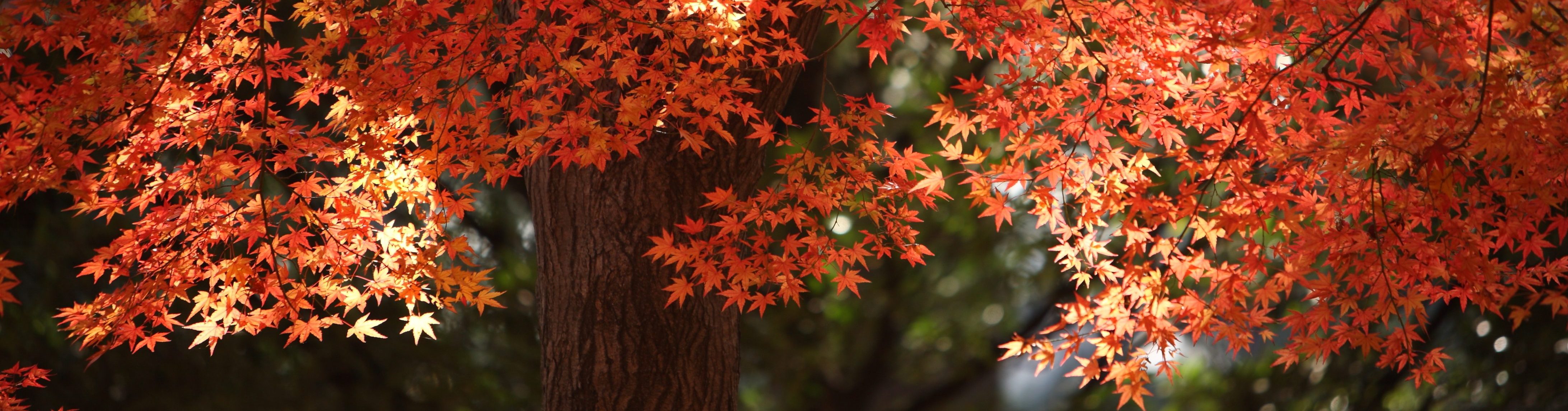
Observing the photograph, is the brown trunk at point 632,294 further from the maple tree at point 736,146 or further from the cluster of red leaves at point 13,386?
the cluster of red leaves at point 13,386

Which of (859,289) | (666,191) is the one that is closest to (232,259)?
(666,191)

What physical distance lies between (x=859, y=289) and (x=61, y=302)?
404cm

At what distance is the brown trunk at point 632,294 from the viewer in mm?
2949

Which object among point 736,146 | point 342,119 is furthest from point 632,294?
point 342,119

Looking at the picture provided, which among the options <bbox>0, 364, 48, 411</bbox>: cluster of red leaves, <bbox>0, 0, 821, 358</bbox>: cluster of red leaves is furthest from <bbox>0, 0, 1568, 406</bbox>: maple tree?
<bbox>0, 364, 48, 411</bbox>: cluster of red leaves

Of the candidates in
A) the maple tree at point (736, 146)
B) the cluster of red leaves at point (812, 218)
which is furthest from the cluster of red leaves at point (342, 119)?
the cluster of red leaves at point (812, 218)

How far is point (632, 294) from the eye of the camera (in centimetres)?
295

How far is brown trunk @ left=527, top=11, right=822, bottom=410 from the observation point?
2.95 m

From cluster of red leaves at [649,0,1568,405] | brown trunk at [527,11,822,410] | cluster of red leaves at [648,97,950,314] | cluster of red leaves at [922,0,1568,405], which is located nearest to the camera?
cluster of red leaves at [922,0,1568,405]

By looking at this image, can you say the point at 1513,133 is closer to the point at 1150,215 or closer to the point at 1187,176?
the point at 1150,215

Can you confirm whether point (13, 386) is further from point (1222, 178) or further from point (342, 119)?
point (1222, 178)

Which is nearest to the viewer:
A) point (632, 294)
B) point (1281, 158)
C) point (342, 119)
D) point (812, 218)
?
point (1281, 158)

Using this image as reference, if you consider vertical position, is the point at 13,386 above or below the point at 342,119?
below

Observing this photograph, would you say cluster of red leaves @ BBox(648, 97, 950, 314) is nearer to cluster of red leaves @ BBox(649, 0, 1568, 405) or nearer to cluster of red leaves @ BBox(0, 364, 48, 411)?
cluster of red leaves @ BBox(649, 0, 1568, 405)
